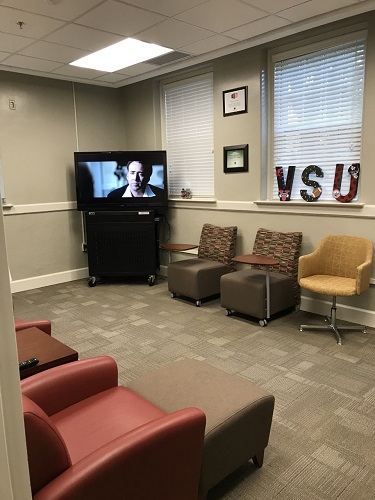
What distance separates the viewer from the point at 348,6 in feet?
10.7

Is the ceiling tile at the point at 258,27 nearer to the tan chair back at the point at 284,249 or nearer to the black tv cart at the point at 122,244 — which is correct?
the tan chair back at the point at 284,249

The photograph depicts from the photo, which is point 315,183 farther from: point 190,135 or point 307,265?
point 190,135

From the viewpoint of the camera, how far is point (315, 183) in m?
4.19

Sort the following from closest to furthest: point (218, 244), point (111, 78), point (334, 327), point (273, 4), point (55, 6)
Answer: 1. point (55, 6)
2. point (273, 4)
3. point (334, 327)
4. point (218, 244)
5. point (111, 78)

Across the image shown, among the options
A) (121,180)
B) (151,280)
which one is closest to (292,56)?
(121,180)

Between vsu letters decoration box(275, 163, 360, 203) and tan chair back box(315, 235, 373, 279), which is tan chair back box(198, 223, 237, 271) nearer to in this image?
vsu letters decoration box(275, 163, 360, 203)

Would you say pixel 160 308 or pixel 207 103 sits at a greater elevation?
pixel 207 103

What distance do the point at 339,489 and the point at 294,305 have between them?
245cm

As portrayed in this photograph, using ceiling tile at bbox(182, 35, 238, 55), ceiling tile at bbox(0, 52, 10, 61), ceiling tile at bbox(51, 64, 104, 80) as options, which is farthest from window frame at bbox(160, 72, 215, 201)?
ceiling tile at bbox(0, 52, 10, 61)

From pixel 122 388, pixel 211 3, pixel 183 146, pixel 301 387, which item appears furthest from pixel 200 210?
pixel 122 388

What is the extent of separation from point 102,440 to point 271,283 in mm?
2646

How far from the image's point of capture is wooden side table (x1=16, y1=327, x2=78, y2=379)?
194 centimetres

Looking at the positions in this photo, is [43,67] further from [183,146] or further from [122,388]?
[122,388]

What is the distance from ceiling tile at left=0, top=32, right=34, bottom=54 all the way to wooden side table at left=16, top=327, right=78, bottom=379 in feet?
9.35
